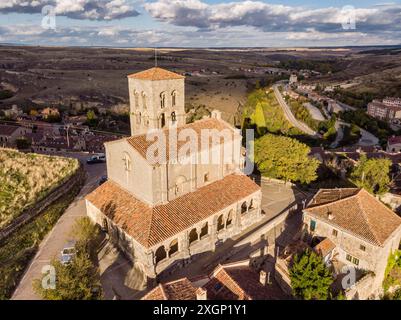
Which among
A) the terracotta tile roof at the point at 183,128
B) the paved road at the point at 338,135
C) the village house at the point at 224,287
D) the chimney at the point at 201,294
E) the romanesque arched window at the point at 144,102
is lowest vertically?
the paved road at the point at 338,135

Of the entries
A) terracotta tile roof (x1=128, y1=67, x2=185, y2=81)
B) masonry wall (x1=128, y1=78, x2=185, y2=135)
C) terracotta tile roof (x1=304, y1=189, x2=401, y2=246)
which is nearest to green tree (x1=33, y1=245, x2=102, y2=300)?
masonry wall (x1=128, y1=78, x2=185, y2=135)

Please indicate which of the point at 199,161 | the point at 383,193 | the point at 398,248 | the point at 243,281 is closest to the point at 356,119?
the point at 383,193

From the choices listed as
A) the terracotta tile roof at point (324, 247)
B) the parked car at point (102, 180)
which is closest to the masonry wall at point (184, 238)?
the terracotta tile roof at point (324, 247)

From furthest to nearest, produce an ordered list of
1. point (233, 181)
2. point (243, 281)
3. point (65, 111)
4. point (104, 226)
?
point (65, 111) < point (233, 181) < point (104, 226) < point (243, 281)

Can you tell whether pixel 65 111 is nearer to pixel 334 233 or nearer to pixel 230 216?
pixel 230 216

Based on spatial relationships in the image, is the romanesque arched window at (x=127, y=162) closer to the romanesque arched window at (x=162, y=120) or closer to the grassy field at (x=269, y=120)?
the romanesque arched window at (x=162, y=120)

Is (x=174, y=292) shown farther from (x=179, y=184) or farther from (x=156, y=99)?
(x=156, y=99)
